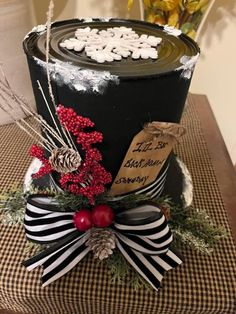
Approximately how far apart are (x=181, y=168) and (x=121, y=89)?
0.27 metres

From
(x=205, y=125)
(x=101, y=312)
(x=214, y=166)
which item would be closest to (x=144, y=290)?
(x=101, y=312)

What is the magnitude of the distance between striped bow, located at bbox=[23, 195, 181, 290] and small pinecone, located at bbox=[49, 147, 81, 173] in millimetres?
77

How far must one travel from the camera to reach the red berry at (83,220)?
391 mm

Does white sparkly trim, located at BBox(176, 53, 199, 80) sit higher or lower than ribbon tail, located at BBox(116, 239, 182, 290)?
higher

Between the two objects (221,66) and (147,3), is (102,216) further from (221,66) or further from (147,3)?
(221,66)

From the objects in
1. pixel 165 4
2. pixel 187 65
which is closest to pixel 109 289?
pixel 187 65

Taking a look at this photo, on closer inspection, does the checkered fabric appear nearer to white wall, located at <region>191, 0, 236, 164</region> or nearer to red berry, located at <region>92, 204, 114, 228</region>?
red berry, located at <region>92, 204, 114, 228</region>

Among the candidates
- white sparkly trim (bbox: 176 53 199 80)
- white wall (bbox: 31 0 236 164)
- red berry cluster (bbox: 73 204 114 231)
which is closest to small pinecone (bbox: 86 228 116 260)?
red berry cluster (bbox: 73 204 114 231)

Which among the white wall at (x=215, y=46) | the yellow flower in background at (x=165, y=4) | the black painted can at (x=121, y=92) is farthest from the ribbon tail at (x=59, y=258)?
the white wall at (x=215, y=46)

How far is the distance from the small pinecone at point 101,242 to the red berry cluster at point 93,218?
0.5 inches

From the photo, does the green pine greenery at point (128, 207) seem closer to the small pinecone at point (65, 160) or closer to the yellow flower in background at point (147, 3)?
the small pinecone at point (65, 160)

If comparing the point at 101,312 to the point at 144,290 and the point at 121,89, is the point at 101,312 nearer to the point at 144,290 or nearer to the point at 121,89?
the point at 144,290

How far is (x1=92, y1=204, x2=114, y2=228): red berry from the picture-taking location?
0.39 meters

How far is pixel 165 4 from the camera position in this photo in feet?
2.09
